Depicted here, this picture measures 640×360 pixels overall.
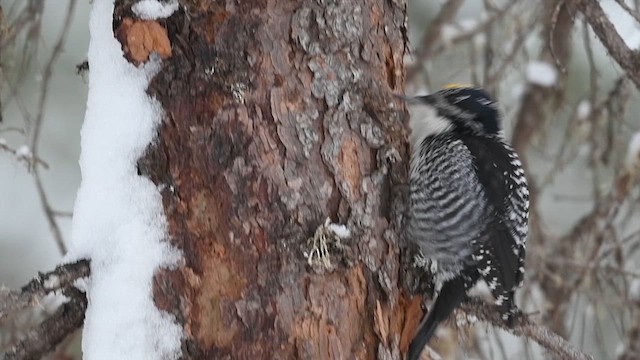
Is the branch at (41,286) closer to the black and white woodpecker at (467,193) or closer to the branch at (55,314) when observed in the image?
the branch at (55,314)

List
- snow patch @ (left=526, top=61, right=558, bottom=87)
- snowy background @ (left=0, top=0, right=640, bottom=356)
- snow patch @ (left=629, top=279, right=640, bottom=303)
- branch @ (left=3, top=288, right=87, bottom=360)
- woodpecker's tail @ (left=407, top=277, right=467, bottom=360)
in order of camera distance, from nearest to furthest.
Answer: branch @ (left=3, top=288, right=87, bottom=360), woodpecker's tail @ (left=407, top=277, right=467, bottom=360), snow patch @ (left=629, top=279, right=640, bottom=303), snow patch @ (left=526, top=61, right=558, bottom=87), snowy background @ (left=0, top=0, right=640, bottom=356)

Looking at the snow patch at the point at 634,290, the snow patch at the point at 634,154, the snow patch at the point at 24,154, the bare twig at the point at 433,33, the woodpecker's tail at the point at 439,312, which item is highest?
the bare twig at the point at 433,33

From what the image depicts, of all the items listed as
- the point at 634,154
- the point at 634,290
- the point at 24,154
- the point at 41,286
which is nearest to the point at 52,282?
the point at 41,286

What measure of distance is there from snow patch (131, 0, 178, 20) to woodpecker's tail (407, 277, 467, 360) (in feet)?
2.89

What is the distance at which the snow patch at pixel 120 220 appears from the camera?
184 centimetres

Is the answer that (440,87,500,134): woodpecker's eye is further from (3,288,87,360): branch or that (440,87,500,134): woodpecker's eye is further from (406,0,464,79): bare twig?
(3,288,87,360): branch

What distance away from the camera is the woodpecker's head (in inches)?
103

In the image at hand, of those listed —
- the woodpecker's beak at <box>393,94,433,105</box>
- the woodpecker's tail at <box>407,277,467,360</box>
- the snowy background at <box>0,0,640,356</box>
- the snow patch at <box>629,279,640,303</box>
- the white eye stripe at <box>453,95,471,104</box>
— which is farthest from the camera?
the snowy background at <box>0,0,640,356</box>

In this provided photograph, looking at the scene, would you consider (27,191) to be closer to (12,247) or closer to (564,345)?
(12,247)

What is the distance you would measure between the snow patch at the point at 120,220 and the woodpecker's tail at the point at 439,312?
21.2 inches

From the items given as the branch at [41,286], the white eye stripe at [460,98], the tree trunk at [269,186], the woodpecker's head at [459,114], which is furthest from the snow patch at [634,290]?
the branch at [41,286]

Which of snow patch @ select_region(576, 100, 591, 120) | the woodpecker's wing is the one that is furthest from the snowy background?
the woodpecker's wing

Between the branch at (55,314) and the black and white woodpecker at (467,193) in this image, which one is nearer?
the branch at (55,314)

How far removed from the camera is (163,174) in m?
1.90
